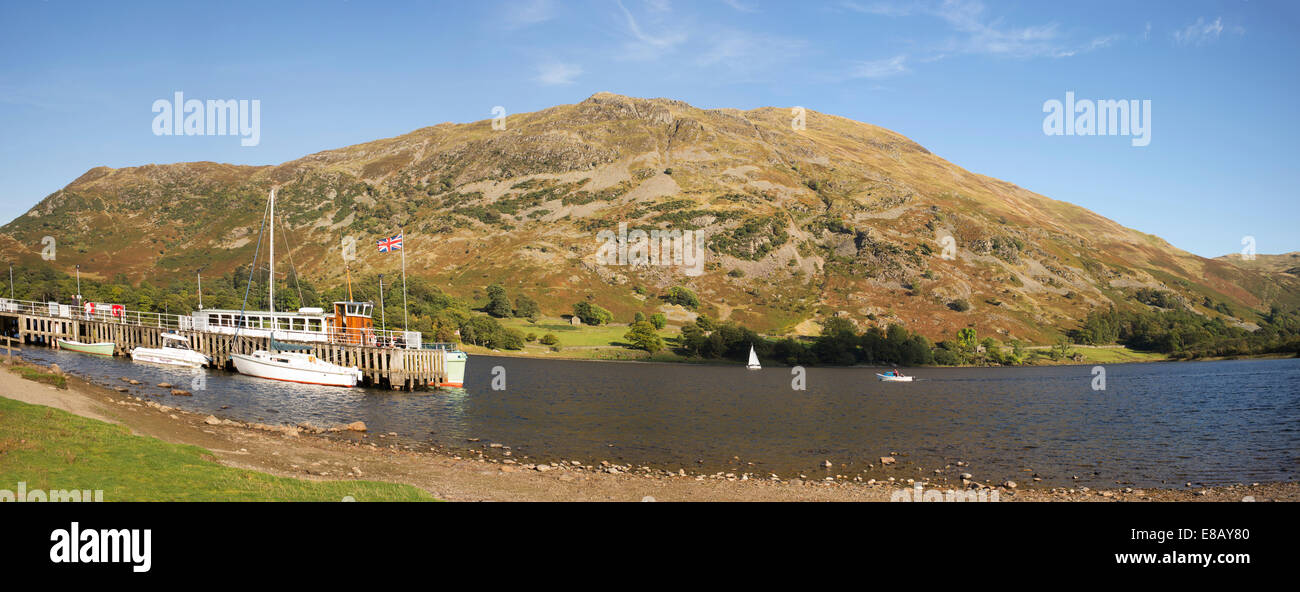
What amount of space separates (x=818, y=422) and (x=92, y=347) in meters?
92.0

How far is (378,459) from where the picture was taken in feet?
104

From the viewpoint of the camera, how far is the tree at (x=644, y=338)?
504 feet

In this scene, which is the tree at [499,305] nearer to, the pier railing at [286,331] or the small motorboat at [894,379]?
the pier railing at [286,331]

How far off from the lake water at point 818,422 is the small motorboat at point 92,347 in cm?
373

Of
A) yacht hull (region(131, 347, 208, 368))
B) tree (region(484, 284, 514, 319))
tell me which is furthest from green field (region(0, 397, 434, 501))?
tree (region(484, 284, 514, 319))

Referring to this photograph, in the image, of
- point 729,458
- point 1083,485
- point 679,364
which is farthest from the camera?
point 679,364

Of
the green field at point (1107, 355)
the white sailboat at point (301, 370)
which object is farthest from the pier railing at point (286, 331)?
the green field at point (1107, 355)

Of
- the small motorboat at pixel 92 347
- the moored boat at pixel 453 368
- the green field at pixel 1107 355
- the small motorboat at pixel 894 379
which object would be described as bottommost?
the green field at pixel 1107 355

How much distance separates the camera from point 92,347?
288 ft

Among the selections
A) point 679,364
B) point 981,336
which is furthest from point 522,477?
point 981,336

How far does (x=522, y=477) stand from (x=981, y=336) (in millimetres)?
197577

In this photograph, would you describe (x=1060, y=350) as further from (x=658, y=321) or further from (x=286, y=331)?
(x=286, y=331)
